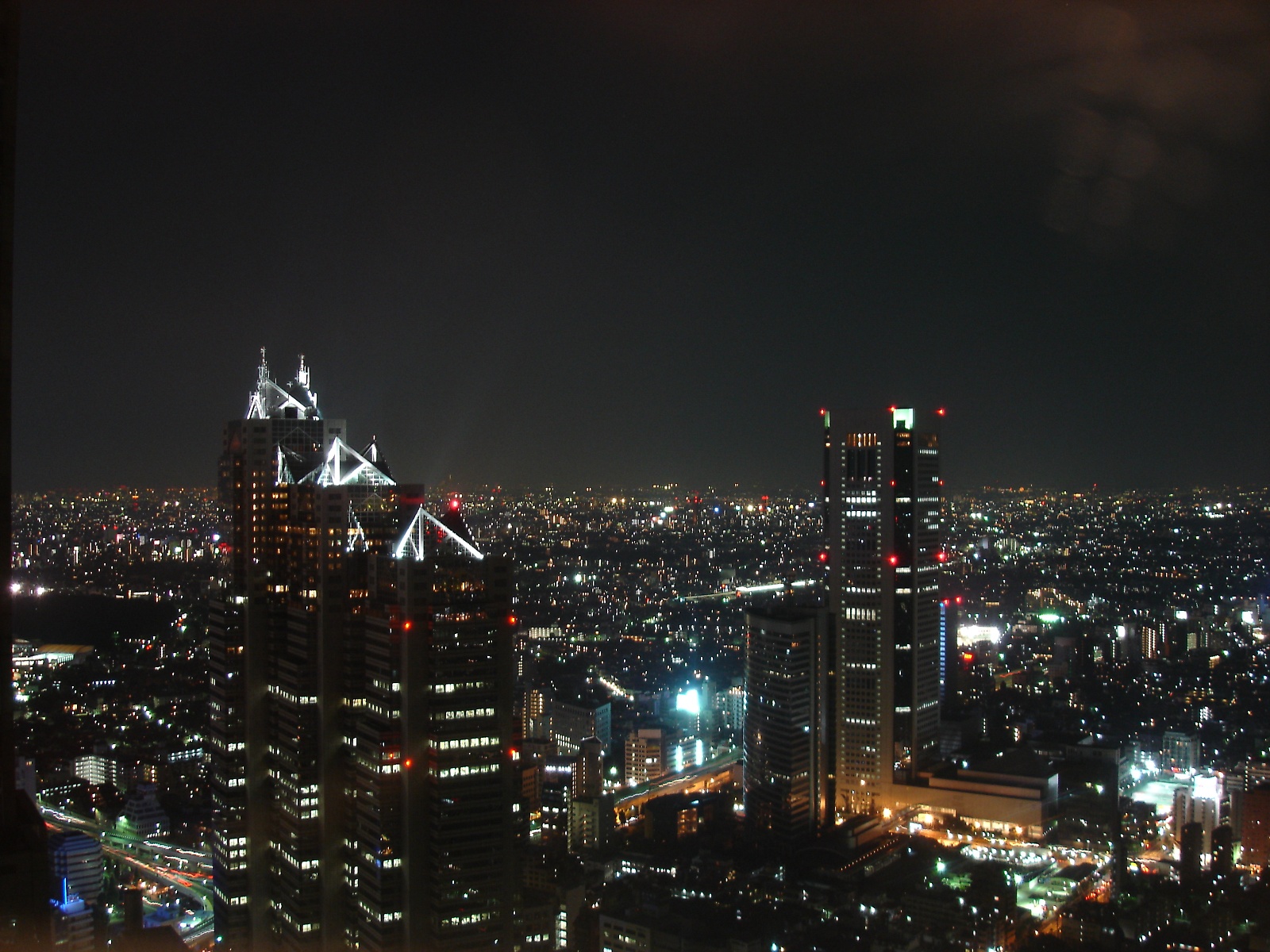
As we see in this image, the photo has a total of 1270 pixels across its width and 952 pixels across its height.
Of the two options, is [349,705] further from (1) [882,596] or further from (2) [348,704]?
(1) [882,596]

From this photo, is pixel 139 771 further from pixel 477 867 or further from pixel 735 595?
pixel 735 595

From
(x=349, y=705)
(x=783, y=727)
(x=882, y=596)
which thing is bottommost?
(x=783, y=727)

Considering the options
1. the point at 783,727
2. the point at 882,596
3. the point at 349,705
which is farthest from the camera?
the point at 882,596

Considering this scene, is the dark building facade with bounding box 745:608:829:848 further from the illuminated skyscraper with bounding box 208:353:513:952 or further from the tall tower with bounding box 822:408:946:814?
the illuminated skyscraper with bounding box 208:353:513:952

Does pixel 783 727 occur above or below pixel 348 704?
below

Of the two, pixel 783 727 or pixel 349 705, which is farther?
pixel 783 727

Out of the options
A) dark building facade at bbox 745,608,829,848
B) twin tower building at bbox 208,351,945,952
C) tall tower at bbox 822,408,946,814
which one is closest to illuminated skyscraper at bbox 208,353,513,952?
twin tower building at bbox 208,351,945,952

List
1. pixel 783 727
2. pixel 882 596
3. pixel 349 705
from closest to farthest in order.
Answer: pixel 349 705
pixel 783 727
pixel 882 596

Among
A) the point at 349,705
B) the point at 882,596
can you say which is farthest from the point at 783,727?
the point at 349,705
